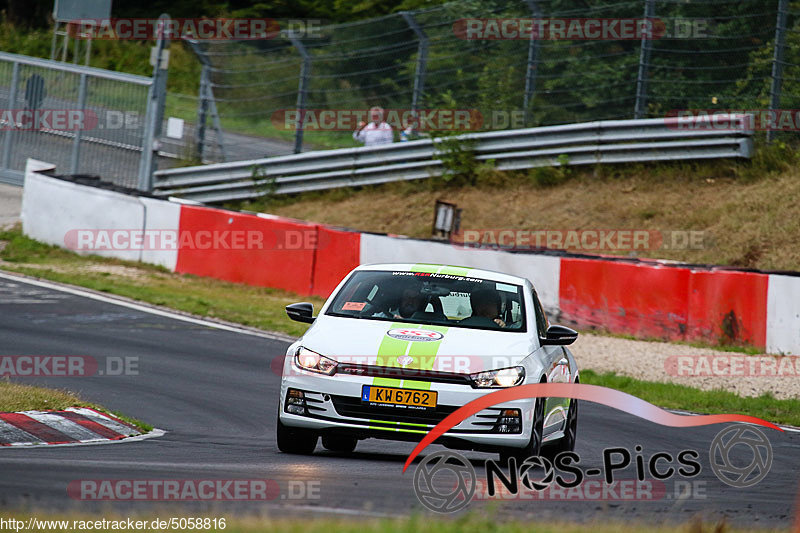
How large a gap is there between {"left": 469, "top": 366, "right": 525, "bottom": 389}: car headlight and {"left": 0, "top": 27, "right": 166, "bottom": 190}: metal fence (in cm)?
1941

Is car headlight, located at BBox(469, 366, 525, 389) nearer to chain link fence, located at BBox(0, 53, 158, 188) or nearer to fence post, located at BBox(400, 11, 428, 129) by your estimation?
fence post, located at BBox(400, 11, 428, 129)

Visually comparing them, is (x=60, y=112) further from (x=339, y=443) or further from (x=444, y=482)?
(x=444, y=482)

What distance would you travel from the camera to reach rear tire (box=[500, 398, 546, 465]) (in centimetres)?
768

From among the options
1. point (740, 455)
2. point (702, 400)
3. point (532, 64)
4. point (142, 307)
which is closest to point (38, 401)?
point (740, 455)

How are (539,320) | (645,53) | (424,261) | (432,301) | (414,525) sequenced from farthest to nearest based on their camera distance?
(645,53)
(424,261)
(539,320)
(432,301)
(414,525)

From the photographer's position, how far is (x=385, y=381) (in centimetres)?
764

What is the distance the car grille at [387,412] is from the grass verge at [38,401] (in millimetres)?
2116

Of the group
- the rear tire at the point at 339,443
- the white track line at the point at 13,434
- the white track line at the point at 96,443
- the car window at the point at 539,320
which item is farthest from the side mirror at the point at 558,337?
the white track line at the point at 13,434

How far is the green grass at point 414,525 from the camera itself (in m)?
4.69

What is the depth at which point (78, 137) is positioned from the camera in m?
25.6

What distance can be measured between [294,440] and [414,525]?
3504 millimetres

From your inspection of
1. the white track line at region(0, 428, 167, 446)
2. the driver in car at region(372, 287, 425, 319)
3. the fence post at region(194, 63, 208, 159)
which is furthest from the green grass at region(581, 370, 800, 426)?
the fence post at region(194, 63, 208, 159)

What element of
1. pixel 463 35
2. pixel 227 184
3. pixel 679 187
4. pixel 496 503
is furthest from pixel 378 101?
pixel 496 503

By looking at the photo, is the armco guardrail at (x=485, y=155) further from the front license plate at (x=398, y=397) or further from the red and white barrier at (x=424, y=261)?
the front license plate at (x=398, y=397)
